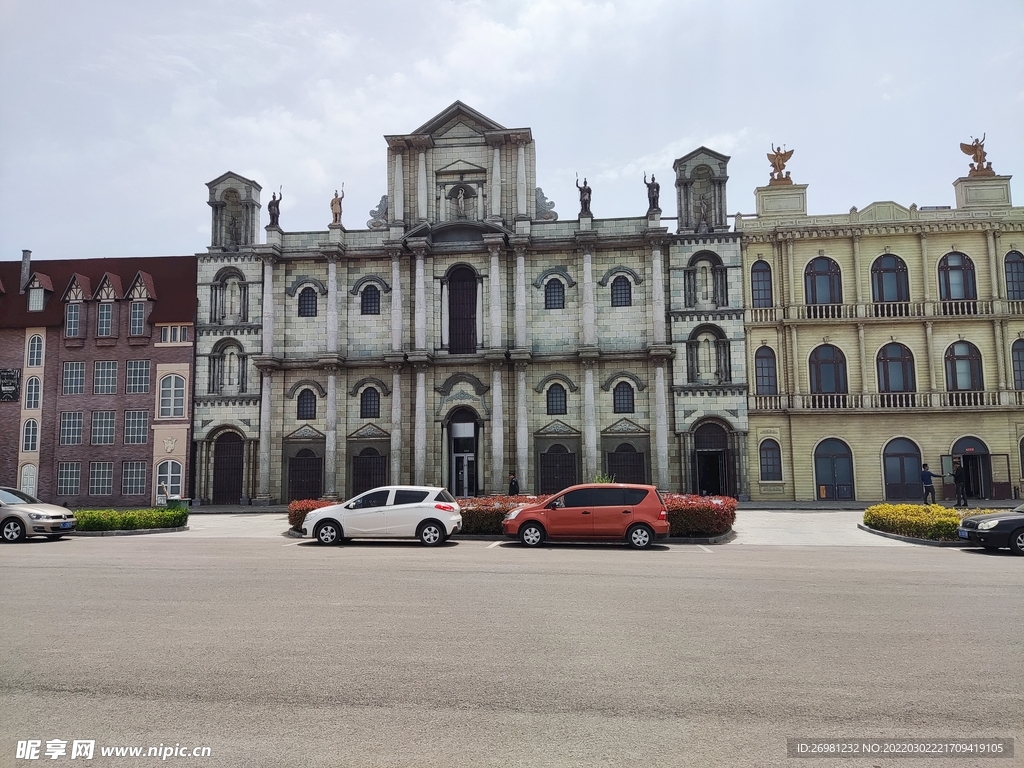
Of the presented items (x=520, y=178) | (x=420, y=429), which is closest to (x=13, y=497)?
(x=420, y=429)

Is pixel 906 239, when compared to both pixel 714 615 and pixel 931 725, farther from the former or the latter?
pixel 931 725

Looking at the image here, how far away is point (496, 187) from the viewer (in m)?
37.2

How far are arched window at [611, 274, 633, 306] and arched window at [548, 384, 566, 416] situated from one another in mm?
5262

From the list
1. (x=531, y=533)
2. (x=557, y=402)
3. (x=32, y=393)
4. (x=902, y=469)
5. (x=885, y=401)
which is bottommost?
(x=531, y=533)

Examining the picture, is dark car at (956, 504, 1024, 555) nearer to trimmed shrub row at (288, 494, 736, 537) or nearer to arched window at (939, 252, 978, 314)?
trimmed shrub row at (288, 494, 736, 537)

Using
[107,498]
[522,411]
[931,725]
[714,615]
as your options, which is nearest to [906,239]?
→ [522,411]

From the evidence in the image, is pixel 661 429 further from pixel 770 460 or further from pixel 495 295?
pixel 495 295

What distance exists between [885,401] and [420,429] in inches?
891

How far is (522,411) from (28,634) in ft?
91.7

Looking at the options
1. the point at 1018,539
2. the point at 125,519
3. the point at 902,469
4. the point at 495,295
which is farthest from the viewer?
the point at 495,295

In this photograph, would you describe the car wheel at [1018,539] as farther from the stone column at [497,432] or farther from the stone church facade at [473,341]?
the stone column at [497,432]

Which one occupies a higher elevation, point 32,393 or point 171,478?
point 32,393

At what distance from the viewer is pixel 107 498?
37750 millimetres

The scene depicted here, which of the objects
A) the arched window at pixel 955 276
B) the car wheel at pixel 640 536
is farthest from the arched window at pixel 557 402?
the arched window at pixel 955 276
